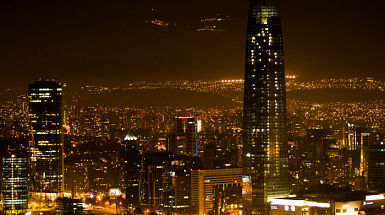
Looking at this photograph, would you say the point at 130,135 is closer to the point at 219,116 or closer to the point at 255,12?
the point at 219,116

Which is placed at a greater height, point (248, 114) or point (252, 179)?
point (248, 114)

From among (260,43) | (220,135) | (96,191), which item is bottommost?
(96,191)

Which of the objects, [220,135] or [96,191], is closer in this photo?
[220,135]

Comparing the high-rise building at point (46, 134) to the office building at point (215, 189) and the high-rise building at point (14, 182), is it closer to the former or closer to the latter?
the high-rise building at point (14, 182)

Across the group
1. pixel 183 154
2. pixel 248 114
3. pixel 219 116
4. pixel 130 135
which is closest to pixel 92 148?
pixel 130 135

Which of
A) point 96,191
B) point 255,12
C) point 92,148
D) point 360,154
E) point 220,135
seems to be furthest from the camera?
point 92,148

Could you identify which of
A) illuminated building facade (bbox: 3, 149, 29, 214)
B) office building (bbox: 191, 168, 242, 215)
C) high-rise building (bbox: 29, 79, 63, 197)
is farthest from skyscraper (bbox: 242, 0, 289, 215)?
high-rise building (bbox: 29, 79, 63, 197)

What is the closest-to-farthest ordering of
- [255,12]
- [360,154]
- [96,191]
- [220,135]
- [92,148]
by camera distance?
1. [255,12]
2. [360,154]
3. [220,135]
4. [96,191]
5. [92,148]

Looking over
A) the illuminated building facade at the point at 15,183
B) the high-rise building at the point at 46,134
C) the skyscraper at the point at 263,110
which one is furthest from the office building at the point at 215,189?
the high-rise building at the point at 46,134
